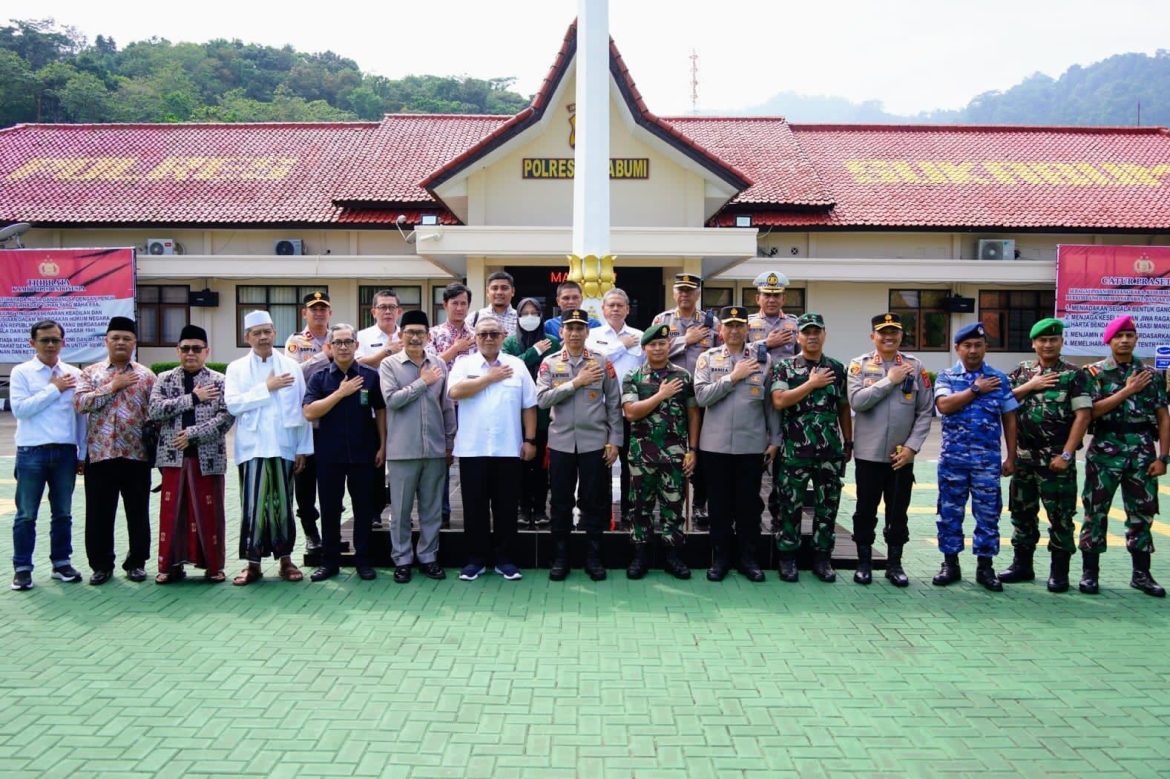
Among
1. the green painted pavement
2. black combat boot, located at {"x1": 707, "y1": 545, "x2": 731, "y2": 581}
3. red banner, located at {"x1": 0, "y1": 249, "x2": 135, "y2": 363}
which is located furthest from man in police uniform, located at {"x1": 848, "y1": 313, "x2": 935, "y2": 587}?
red banner, located at {"x1": 0, "y1": 249, "x2": 135, "y2": 363}

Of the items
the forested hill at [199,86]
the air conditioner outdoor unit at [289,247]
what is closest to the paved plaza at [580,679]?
the air conditioner outdoor unit at [289,247]

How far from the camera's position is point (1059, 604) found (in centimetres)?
520

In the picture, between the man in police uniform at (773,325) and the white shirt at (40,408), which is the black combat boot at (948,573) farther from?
the white shirt at (40,408)

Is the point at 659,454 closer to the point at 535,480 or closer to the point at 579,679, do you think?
the point at 535,480

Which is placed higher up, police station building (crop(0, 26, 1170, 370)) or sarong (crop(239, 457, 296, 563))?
police station building (crop(0, 26, 1170, 370))

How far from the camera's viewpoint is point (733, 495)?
5.68 m

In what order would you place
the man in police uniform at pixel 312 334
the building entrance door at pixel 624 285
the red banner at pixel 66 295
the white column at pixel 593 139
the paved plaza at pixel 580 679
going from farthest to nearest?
the red banner at pixel 66 295 < the building entrance door at pixel 624 285 < the white column at pixel 593 139 < the man in police uniform at pixel 312 334 < the paved plaza at pixel 580 679

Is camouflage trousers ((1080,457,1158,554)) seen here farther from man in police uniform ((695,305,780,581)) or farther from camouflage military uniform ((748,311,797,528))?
man in police uniform ((695,305,780,581))

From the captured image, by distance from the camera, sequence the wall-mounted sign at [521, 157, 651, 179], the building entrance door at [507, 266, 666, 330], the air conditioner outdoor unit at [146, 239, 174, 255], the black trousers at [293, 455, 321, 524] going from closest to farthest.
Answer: the black trousers at [293, 455, 321, 524] → the wall-mounted sign at [521, 157, 651, 179] → the building entrance door at [507, 266, 666, 330] → the air conditioner outdoor unit at [146, 239, 174, 255]

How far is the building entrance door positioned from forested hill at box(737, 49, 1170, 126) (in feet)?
291

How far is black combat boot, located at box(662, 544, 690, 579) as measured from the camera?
18.5ft

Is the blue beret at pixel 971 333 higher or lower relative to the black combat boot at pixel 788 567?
higher

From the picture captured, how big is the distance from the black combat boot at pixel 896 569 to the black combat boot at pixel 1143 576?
1406 millimetres

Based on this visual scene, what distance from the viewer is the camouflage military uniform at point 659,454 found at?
5.57 meters
